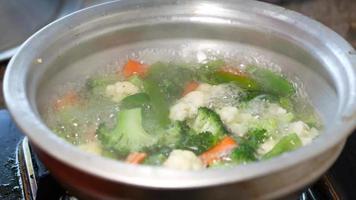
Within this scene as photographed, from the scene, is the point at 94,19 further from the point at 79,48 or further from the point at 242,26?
the point at 242,26

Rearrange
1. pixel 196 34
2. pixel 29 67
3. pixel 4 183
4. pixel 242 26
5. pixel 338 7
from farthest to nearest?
pixel 338 7 < pixel 196 34 < pixel 242 26 < pixel 4 183 < pixel 29 67

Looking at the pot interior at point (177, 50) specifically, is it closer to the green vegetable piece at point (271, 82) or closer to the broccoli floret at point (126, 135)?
the green vegetable piece at point (271, 82)

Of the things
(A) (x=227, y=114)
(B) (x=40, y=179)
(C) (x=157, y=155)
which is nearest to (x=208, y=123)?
(A) (x=227, y=114)

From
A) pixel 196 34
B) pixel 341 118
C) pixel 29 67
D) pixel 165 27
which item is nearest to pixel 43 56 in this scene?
pixel 29 67

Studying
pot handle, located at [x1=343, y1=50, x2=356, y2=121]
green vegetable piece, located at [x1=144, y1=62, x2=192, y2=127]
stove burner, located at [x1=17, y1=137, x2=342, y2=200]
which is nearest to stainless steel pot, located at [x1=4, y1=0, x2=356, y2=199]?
pot handle, located at [x1=343, y1=50, x2=356, y2=121]

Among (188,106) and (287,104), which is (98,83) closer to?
(188,106)

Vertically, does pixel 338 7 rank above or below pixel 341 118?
below

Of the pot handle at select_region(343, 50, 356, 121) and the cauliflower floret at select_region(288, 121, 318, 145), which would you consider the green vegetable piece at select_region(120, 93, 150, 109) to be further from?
the pot handle at select_region(343, 50, 356, 121)
